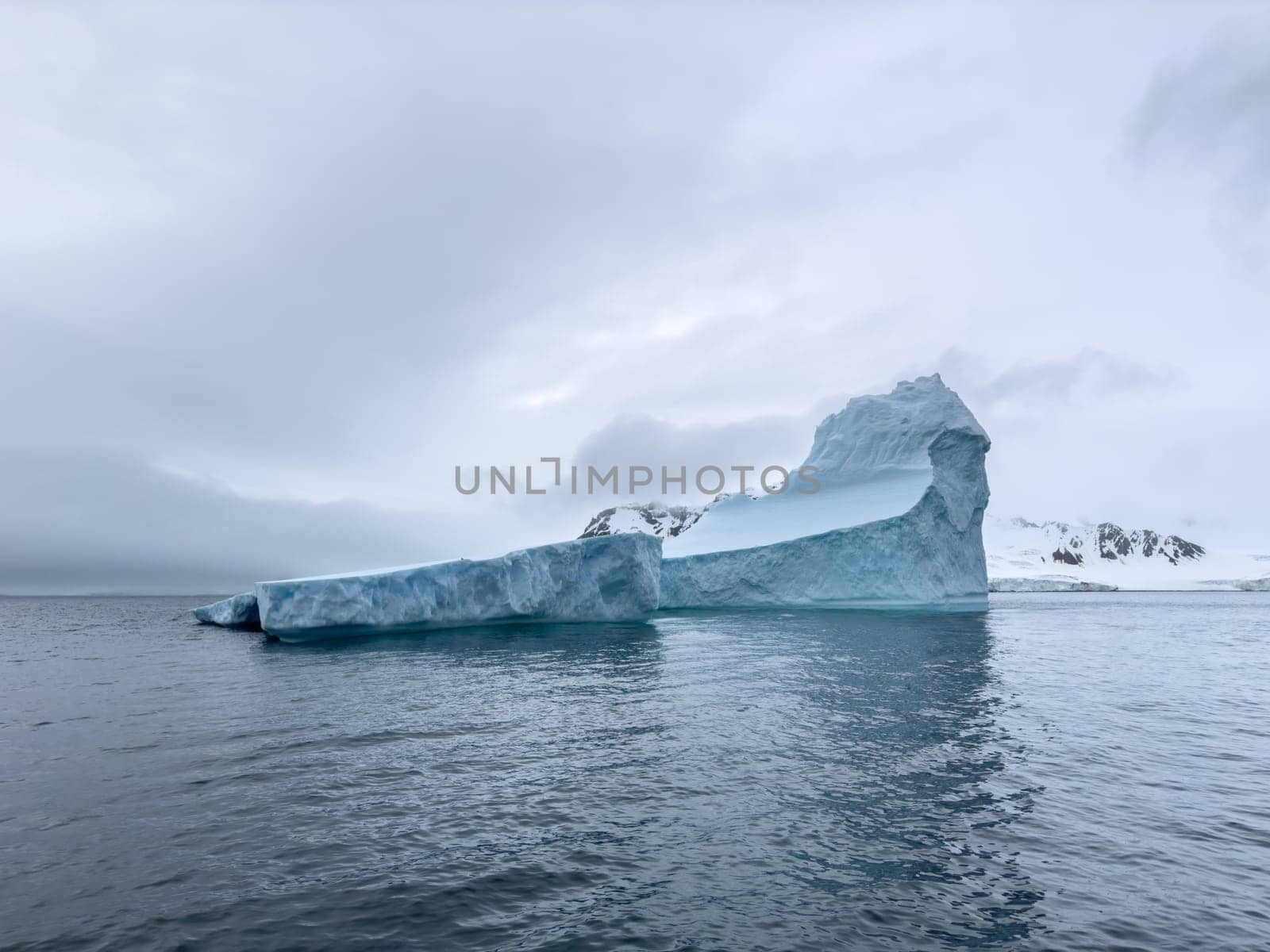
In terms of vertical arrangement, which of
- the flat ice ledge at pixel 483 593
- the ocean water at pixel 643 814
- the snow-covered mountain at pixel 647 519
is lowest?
the ocean water at pixel 643 814

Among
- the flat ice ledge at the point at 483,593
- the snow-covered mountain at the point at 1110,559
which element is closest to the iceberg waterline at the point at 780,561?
the flat ice ledge at the point at 483,593

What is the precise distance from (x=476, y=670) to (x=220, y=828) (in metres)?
9.11

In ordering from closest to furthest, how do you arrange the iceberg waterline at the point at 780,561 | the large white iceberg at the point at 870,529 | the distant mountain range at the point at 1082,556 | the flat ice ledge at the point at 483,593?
the flat ice ledge at the point at 483,593
the iceberg waterline at the point at 780,561
the large white iceberg at the point at 870,529
the distant mountain range at the point at 1082,556

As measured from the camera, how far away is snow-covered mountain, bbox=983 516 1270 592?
11419 centimetres

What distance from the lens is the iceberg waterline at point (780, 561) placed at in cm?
2328

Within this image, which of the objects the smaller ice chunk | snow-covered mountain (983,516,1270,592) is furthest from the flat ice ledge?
snow-covered mountain (983,516,1270,592)

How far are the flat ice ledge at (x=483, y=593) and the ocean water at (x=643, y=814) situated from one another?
819 cm

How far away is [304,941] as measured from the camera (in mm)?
4312

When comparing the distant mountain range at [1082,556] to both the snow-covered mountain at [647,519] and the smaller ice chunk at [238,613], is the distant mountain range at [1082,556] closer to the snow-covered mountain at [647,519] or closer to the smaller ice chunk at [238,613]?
the snow-covered mountain at [647,519]

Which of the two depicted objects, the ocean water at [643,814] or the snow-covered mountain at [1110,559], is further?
the snow-covered mountain at [1110,559]

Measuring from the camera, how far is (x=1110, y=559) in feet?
495

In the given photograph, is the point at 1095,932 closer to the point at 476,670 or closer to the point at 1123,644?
the point at 476,670

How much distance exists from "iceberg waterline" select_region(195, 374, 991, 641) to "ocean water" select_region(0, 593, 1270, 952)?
9.26 m

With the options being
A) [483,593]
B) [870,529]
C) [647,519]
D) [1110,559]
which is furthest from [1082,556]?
[483,593]
